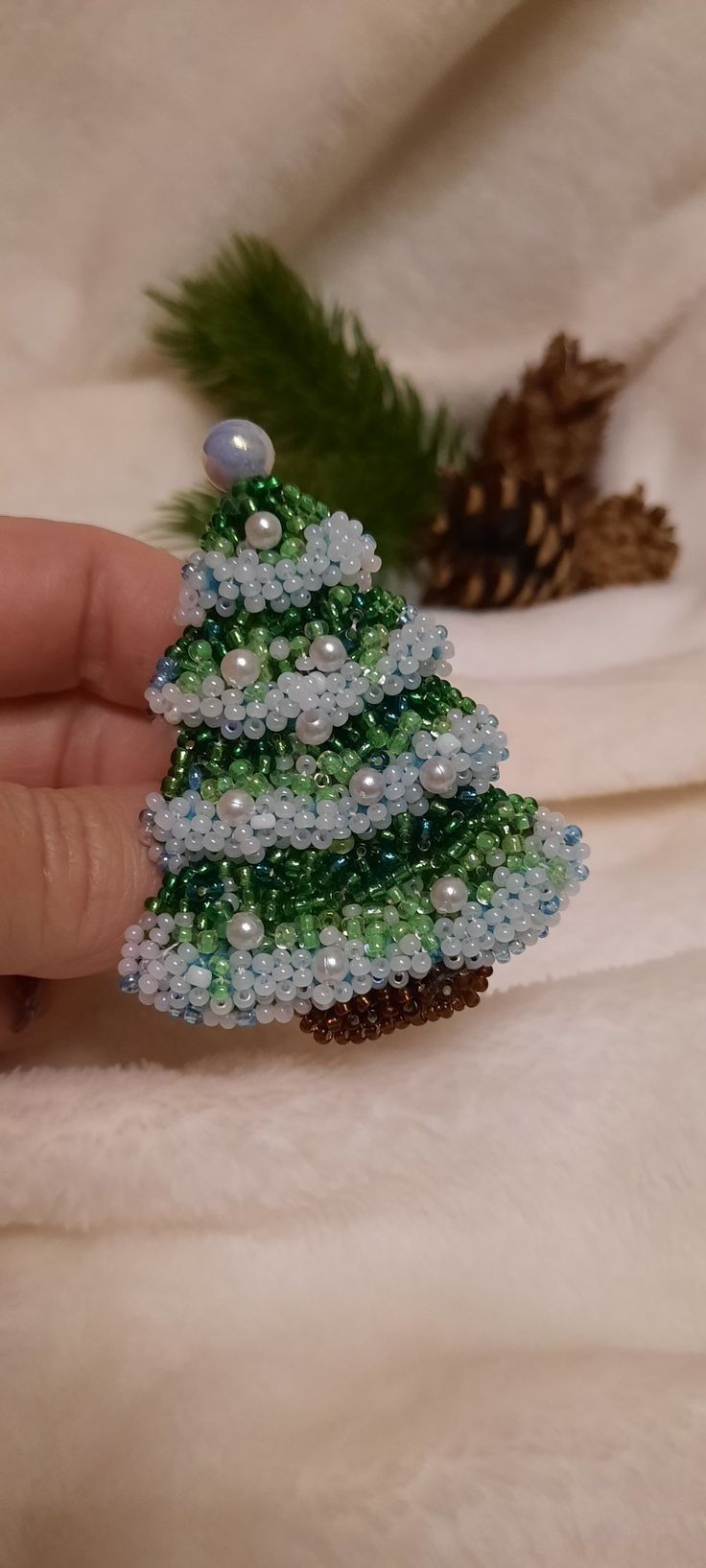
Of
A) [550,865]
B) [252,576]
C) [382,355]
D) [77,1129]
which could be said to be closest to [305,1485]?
[77,1129]

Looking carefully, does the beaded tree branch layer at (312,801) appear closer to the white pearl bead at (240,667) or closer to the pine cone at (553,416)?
the white pearl bead at (240,667)

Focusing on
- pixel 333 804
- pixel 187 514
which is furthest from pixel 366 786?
pixel 187 514

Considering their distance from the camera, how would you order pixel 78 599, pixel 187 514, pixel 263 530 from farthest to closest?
pixel 187 514 → pixel 78 599 → pixel 263 530

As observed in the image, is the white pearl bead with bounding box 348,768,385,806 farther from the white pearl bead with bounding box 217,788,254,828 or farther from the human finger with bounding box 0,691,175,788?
the human finger with bounding box 0,691,175,788

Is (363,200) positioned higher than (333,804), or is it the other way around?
(363,200)

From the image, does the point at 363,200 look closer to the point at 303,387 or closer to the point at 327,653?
the point at 303,387

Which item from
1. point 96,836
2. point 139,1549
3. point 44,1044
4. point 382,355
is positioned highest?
point 382,355

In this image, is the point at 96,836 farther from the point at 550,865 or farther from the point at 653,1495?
the point at 653,1495

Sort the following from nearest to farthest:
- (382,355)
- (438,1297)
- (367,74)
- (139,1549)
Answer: (139,1549), (438,1297), (367,74), (382,355)
